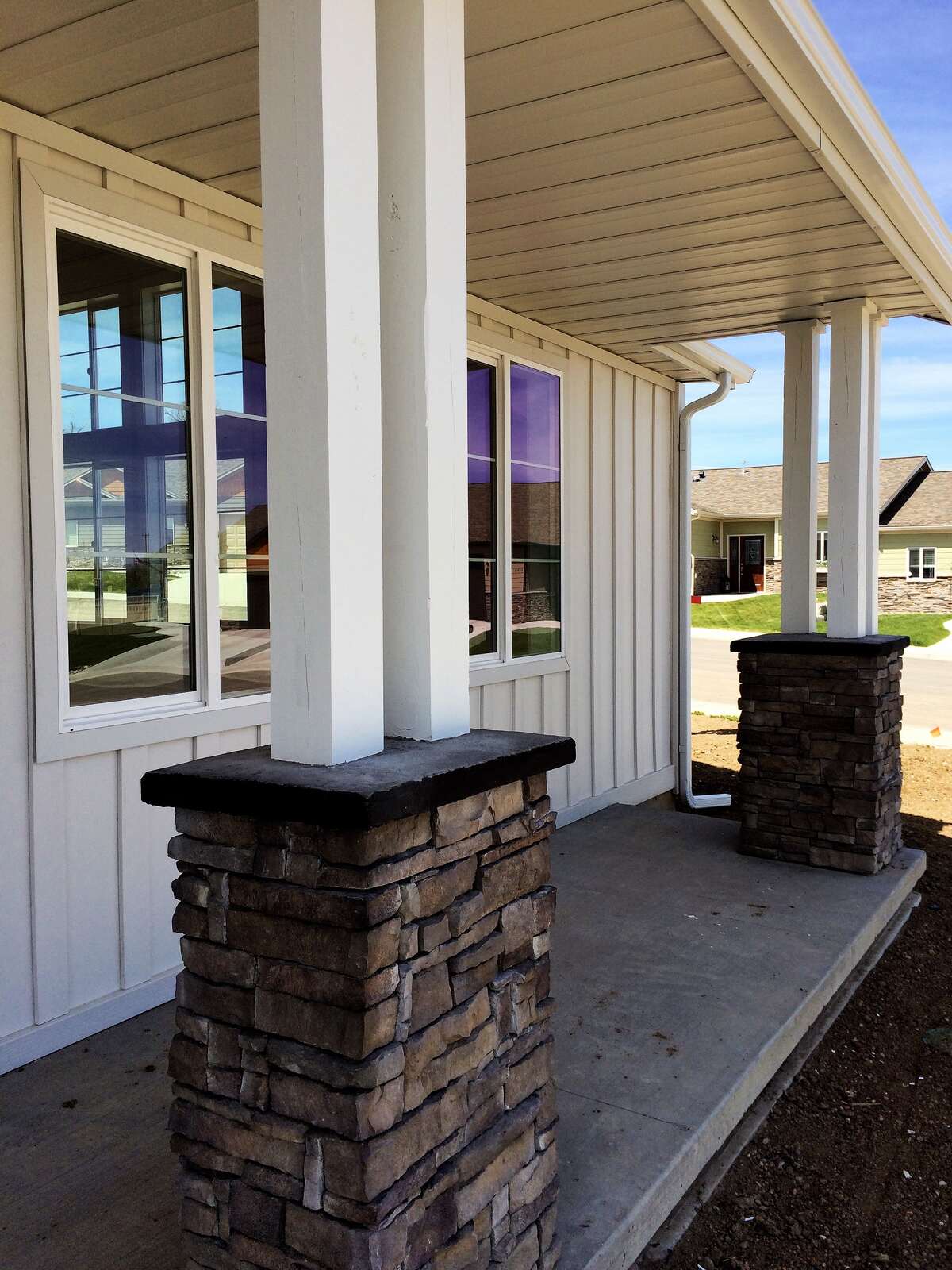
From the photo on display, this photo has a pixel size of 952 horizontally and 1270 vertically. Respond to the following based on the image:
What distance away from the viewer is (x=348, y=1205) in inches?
61.3

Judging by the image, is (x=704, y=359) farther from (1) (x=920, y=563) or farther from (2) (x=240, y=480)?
(1) (x=920, y=563)

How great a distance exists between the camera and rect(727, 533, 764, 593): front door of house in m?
34.1

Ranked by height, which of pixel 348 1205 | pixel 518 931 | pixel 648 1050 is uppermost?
pixel 518 931

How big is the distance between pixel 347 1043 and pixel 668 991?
2.27 m

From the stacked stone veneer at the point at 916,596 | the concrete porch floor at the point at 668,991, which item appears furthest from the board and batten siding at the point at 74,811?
the stacked stone veneer at the point at 916,596

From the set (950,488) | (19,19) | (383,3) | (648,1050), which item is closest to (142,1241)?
(648,1050)

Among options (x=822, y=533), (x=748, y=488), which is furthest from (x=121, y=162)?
(x=748, y=488)

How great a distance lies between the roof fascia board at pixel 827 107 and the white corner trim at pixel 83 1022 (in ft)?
10.8

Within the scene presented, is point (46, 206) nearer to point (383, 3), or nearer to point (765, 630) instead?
point (383, 3)

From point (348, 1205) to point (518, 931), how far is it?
1.92ft

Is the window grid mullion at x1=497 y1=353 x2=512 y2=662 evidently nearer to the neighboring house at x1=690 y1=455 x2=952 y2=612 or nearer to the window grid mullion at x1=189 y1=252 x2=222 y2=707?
the window grid mullion at x1=189 y1=252 x2=222 y2=707

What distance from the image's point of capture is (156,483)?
134 inches

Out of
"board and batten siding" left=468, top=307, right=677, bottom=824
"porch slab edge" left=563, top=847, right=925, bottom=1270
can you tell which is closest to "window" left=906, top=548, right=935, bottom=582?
"board and batten siding" left=468, top=307, right=677, bottom=824

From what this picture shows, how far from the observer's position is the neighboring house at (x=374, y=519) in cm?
168
